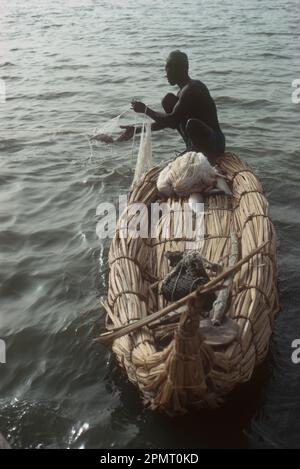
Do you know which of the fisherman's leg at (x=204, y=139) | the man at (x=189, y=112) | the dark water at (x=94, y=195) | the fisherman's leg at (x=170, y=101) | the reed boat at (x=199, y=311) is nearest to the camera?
the reed boat at (x=199, y=311)

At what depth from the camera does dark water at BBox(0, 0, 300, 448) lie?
3877mm

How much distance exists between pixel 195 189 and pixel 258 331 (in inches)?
91.1

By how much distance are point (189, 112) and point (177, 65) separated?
58cm

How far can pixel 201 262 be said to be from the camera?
13.9 feet

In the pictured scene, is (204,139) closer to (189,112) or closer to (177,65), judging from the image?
(189,112)

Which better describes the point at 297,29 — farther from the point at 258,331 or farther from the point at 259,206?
the point at 258,331

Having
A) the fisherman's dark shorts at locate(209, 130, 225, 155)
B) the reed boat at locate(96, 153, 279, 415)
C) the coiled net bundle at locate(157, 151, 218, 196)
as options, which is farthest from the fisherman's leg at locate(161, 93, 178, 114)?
the reed boat at locate(96, 153, 279, 415)

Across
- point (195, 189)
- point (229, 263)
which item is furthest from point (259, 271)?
point (195, 189)

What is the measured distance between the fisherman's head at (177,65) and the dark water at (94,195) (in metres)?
2.21

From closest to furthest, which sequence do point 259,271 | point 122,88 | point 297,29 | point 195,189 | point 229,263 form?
point 259,271
point 229,263
point 195,189
point 122,88
point 297,29

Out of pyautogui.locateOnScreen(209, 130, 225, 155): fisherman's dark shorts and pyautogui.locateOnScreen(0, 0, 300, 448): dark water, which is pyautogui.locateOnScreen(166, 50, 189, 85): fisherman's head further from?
pyautogui.locateOnScreen(0, 0, 300, 448): dark water

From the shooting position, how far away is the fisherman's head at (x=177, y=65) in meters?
5.96

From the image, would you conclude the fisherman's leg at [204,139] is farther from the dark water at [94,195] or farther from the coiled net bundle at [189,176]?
the dark water at [94,195]

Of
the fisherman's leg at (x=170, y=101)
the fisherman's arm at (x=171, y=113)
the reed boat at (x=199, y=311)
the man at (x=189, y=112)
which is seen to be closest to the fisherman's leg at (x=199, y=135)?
the man at (x=189, y=112)
